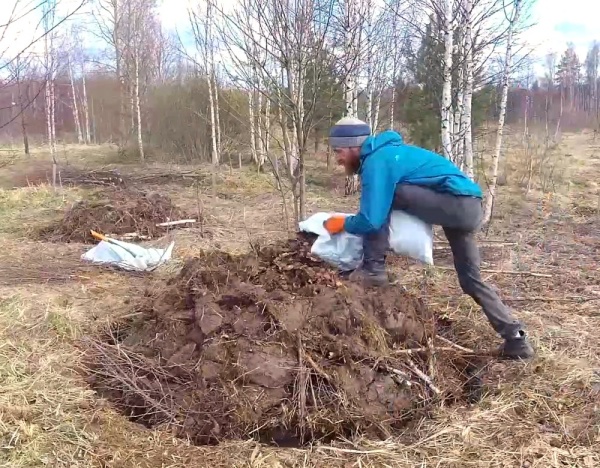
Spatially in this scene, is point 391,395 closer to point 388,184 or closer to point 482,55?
point 388,184

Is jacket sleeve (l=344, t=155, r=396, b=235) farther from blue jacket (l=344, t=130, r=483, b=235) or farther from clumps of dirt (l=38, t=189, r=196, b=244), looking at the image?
clumps of dirt (l=38, t=189, r=196, b=244)

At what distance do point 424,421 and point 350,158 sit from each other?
1.61 metres

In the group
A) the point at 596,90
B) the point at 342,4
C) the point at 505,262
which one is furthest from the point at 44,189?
the point at 596,90

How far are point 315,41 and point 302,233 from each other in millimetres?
2457

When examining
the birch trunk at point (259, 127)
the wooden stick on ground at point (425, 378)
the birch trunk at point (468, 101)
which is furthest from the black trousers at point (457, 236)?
the birch trunk at point (468, 101)

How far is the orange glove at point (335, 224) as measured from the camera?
3658 mm

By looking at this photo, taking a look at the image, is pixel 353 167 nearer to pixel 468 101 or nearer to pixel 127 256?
pixel 127 256

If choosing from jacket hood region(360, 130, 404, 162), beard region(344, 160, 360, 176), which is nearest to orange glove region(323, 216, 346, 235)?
beard region(344, 160, 360, 176)

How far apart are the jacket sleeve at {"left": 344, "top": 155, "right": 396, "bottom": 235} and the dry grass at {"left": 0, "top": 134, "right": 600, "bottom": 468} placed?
112 centimetres

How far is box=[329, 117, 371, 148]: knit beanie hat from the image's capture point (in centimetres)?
346

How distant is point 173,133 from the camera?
20.3m

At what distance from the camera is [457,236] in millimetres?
3531

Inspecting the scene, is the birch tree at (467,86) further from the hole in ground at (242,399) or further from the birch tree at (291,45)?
the hole in ground at (242,399)

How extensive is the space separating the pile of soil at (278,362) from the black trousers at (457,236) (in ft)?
1.05
